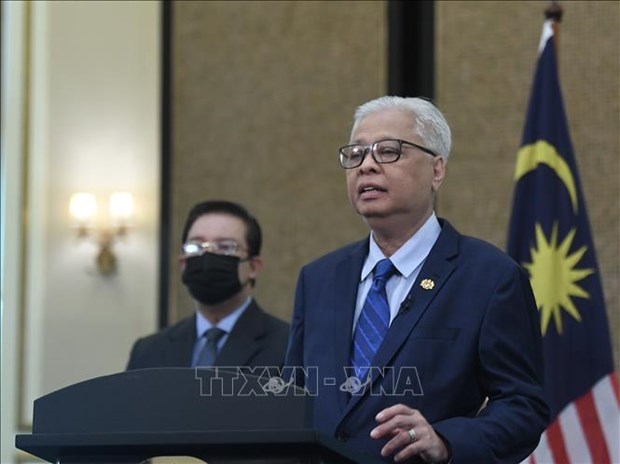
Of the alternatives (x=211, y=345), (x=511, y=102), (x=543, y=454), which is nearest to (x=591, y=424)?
(x=543, y=454)

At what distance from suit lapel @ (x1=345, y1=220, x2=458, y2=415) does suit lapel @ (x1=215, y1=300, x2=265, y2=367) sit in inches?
54.0

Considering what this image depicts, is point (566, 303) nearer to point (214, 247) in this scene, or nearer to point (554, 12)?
point (554, 12)

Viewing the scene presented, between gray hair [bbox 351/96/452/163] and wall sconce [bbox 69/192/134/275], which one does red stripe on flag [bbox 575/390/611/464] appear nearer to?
gray hair [bbox 351/96/452/163]

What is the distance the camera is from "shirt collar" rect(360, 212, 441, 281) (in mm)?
2938

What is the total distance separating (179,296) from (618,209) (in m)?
2.31

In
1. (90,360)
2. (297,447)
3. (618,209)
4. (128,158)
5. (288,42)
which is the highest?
(288,42)

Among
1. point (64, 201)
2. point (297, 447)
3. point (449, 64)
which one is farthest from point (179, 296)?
point (297, 447)

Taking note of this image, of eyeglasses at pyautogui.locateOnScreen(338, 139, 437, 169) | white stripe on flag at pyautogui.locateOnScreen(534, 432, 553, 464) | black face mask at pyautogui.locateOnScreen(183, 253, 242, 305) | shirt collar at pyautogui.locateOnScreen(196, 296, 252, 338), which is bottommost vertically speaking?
white stripe on flag at pyautogui.locateOnScreen(534, 432, 553, 464)

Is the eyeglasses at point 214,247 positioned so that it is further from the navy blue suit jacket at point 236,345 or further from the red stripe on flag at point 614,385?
the red stripe on flag at point 614,385

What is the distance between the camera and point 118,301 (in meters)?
6.48

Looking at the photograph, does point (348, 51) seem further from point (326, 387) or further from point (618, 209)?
point (326, 387)

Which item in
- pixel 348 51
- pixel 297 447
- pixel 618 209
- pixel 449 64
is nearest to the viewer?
pixel 297 447

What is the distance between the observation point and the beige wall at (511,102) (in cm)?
498

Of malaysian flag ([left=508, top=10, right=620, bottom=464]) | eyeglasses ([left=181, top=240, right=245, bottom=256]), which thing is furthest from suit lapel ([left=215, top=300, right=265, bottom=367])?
malaysian flag ([left=508, top=10, right=620, bottom=464])
